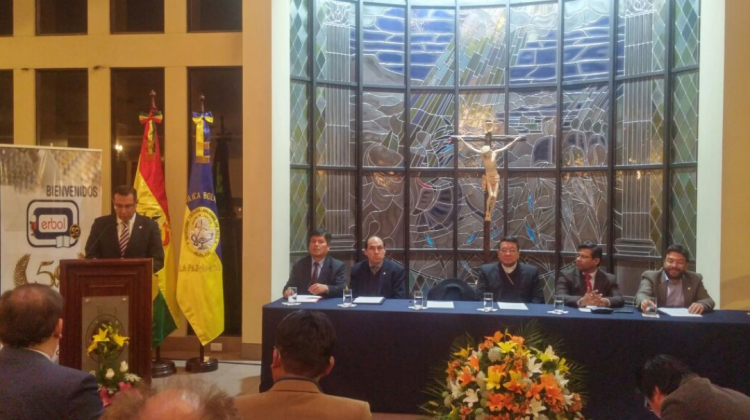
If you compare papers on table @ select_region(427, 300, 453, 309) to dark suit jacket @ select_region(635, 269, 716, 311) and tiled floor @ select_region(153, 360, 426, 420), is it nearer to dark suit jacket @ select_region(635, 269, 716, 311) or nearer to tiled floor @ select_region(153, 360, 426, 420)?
dark suit jacket @ select_region(635, 269, 716, 311)

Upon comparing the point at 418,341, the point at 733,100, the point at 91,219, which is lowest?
the point at 418,341

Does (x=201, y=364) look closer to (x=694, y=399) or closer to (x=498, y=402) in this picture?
(x=498, y=402)

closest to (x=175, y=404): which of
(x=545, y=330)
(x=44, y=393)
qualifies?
(x=44, y=393)

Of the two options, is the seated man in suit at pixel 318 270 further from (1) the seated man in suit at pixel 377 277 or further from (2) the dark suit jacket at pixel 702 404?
(2) the dark suit jacket at pixel 702 404

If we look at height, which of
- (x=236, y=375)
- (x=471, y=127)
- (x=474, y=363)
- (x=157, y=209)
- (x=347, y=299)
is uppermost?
(x=471, y=127)

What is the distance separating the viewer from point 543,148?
6.76 meters

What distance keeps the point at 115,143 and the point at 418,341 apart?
13.5ft

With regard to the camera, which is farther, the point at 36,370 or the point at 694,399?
the point at 694,399

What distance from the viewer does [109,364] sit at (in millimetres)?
3797

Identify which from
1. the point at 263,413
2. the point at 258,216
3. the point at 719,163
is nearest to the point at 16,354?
the point at 263,413

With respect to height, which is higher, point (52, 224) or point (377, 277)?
point (52, 224)

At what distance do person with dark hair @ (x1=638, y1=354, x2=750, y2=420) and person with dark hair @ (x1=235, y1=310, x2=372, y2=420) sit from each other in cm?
119

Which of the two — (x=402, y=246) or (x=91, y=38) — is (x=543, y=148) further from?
(x=91, y=38)

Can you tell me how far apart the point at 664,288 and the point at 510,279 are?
1187 millimetres
